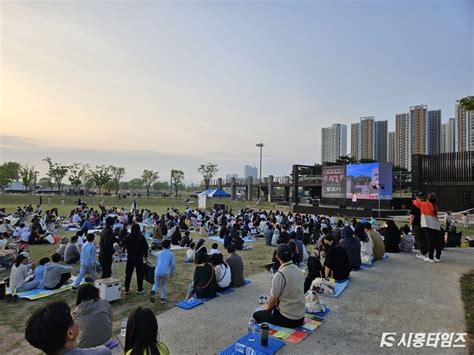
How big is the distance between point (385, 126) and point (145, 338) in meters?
68.0

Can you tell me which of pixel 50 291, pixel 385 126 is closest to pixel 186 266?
pixel 50 291

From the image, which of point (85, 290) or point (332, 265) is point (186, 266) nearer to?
point (332, 265)

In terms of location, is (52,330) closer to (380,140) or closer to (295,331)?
(295,331)

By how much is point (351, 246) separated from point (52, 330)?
7.18 metres

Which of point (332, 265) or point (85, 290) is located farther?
point (332, 265)

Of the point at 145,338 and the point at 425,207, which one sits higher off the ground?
the point at 425,207

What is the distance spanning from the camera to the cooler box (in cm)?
565

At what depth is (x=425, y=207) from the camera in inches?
333

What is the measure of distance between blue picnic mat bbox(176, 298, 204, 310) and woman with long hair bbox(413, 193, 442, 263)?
6717mm

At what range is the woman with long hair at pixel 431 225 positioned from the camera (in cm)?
828

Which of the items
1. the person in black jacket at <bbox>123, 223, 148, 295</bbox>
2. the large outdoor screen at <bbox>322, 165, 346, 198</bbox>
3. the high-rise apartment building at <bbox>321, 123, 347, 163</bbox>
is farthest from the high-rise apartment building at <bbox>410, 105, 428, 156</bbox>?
the person in black jacket at <bbox>123, 223, 148, 295</bbox>

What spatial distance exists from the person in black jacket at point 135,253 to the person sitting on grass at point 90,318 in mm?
2465

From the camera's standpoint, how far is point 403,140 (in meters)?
54.5

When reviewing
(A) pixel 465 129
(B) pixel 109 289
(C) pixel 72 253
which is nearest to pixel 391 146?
(A) pixel 465 129
